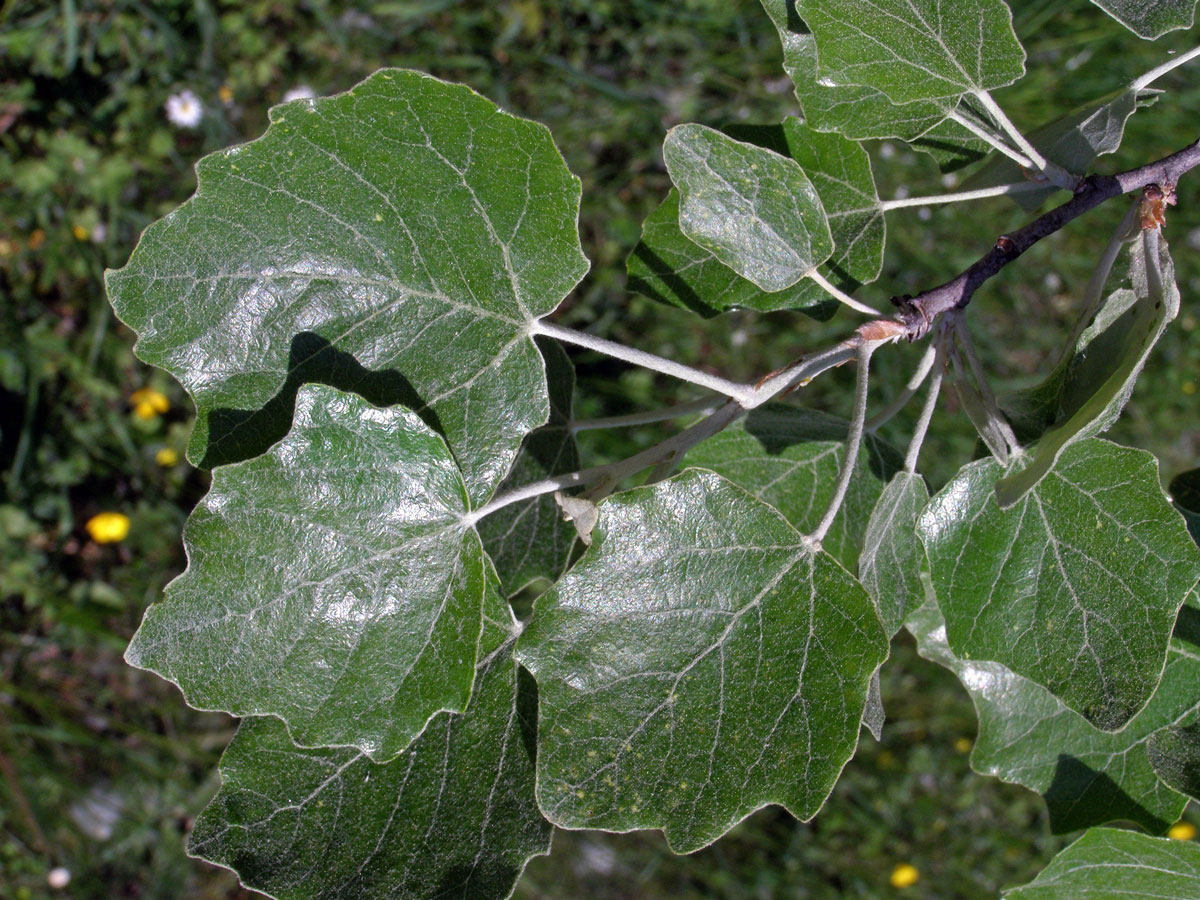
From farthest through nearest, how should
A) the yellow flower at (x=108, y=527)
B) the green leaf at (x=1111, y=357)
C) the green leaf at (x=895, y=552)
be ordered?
the yellow flower at (x=108, y=527) → the green leaf at (x=895, y=552) → the green leaf at (x=1111, y=357)

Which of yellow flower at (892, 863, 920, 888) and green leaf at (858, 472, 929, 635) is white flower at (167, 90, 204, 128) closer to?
green leaf at (858, 472, 929, 635)

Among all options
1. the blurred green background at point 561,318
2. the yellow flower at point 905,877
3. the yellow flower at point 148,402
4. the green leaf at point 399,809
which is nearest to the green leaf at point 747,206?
the green leaf at point 399,809

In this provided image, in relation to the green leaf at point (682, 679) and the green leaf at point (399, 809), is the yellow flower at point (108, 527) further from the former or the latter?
the green leaf at point (682, 679)

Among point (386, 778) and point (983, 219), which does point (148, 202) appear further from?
point (983, 219)

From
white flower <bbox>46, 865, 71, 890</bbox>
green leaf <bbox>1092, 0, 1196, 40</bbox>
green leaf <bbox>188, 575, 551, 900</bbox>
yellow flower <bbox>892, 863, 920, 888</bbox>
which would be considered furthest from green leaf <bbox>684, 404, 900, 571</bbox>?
white flower <bbox>46, 865, 71, 890</bbox>

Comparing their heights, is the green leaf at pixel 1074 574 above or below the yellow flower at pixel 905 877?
above

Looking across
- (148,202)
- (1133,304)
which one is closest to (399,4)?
(148,202)
